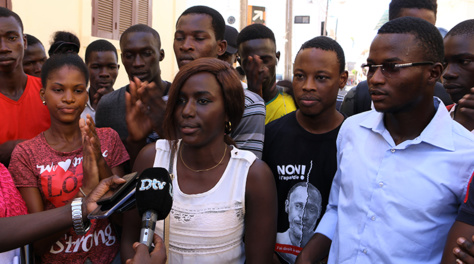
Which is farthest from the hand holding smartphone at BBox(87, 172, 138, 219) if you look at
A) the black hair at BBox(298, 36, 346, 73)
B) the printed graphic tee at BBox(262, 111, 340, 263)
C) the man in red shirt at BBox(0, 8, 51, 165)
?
the black hair at BBox(298, 36, 346, 73)

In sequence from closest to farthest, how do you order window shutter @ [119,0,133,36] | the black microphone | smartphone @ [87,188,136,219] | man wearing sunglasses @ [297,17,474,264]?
the black microphone, smartphone @ [87,188,136,219], man wearing sunglasses @ [297,17,474,264], window shutter @ [119,0,133,36]

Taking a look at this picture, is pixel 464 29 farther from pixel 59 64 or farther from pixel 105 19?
pixel 105 19

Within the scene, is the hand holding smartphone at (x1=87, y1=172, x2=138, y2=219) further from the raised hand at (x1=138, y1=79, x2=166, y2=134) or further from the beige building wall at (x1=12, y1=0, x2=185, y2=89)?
the beige building wall at (x1=12, y1=0, x2=185, y2=89)

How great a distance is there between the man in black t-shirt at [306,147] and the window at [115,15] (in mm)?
5997

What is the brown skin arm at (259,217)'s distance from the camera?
230 centimetres

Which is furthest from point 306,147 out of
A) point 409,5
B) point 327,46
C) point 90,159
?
point 409,5

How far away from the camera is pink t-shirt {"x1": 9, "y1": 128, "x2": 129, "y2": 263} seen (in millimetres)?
2484

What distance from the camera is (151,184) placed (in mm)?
1654

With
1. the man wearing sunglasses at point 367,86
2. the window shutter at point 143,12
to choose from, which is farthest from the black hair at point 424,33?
the window shutter at point 143,12

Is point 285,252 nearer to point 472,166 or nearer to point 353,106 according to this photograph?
point 472,166

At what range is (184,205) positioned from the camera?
2.27 m

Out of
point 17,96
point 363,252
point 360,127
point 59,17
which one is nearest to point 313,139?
point 360,127

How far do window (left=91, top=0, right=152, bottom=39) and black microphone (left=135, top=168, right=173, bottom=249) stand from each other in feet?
22.4

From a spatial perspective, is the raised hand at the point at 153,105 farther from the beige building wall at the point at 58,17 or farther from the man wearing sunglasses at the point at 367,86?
the beige building wall at the point at 58,17
